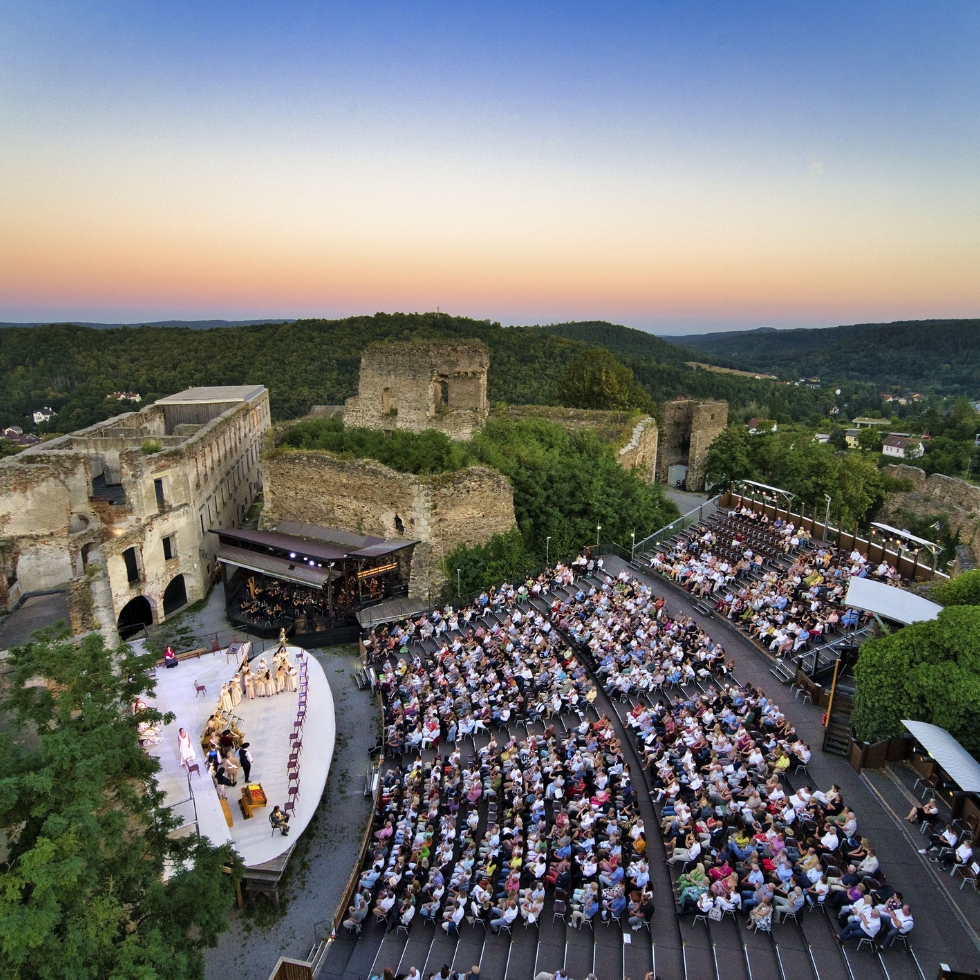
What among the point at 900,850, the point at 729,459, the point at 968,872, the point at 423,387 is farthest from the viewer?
the point at 729,459

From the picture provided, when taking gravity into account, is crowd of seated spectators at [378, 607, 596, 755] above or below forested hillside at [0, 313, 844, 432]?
below

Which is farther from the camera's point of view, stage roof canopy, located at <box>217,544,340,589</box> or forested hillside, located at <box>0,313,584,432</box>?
forested hillside, located at <box>0,313,584,432</box>

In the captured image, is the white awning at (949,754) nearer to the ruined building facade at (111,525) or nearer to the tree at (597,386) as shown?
the ruined building facade at (111,525)

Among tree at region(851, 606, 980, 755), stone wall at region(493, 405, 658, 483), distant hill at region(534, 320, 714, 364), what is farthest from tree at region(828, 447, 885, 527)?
distant hill at region(534, 320, 714, 364)

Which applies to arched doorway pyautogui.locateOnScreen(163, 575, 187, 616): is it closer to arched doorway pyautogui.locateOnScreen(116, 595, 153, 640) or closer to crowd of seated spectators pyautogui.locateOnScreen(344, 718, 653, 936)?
arched doorway pyautogui.locateOnScreen(116, 595, 153, 640)

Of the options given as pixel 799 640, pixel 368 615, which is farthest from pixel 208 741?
pixel 799 640

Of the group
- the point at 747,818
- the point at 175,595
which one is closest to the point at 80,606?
the point at 175,595

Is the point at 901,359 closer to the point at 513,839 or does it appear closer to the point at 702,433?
the point at 702,433
